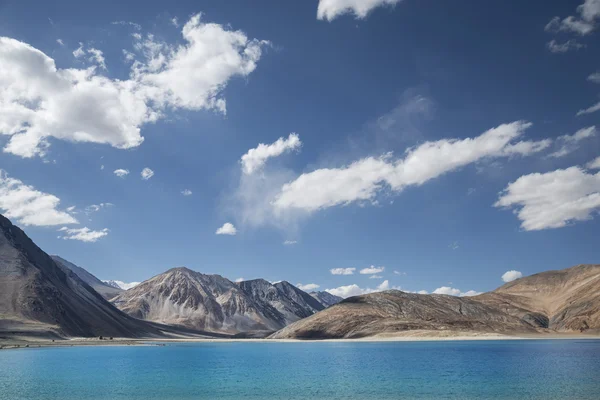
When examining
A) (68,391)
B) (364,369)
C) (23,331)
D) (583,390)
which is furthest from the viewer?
(23,331)

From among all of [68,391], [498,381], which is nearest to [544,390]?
[498,381]

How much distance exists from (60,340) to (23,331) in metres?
13.3

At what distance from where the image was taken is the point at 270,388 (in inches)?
2072

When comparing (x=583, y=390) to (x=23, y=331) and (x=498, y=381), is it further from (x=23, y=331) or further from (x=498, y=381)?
(x=23, y=331)

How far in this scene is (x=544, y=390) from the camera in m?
47.6

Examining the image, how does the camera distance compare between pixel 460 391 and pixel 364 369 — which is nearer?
pixel 460 391

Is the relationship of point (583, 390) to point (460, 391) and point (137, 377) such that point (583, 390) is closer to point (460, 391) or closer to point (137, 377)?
point (460, 391)

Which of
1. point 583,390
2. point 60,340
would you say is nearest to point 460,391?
point 583,390

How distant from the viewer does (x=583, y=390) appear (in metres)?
46.1

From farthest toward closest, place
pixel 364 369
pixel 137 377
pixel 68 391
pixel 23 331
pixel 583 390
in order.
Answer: pixel 23 331 → pixel 364 369 → pixel 137 377 → pixel 68 391 → pixel 583 390

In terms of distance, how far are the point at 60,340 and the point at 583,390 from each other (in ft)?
599

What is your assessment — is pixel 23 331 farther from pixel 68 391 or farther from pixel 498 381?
pixel 498 381

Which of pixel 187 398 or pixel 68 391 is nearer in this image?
pixel 187 398

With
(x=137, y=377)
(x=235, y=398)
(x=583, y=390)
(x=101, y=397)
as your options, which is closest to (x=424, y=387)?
(x=583, y=390)
